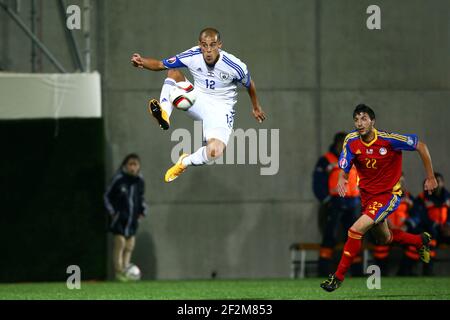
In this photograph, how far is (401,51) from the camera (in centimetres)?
1759

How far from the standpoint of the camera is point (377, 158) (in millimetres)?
11352

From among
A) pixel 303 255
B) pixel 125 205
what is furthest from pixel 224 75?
pixel 303 255

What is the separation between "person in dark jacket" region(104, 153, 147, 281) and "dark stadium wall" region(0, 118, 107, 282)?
27.4 inches

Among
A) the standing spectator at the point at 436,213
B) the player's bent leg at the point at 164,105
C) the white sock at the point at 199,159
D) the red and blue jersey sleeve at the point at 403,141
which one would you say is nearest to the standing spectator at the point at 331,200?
the standing spectator at the point at 436,213

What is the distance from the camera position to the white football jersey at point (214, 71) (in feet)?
35.0

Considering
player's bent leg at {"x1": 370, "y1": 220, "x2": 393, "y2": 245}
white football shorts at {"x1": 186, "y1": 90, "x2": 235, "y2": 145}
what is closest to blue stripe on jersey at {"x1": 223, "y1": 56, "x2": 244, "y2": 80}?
white football shorts at {"x1": 186, "y1": 90, "x2": 235, "y2": 145}

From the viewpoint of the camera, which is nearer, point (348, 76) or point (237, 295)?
point (237, 295)

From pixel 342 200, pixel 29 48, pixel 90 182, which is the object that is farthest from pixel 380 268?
pixel 29 48

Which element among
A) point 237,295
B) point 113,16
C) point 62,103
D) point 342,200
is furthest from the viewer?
point 113,16

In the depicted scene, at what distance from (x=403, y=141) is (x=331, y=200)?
16.3ft

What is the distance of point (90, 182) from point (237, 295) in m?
3.72

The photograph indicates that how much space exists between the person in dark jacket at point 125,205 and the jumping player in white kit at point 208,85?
4826 millimetres

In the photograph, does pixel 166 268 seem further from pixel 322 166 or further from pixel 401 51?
pixel 401 51

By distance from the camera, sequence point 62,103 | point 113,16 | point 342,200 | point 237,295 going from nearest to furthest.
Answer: point 237,295
point 62,103
point 342,200
point 113,16
